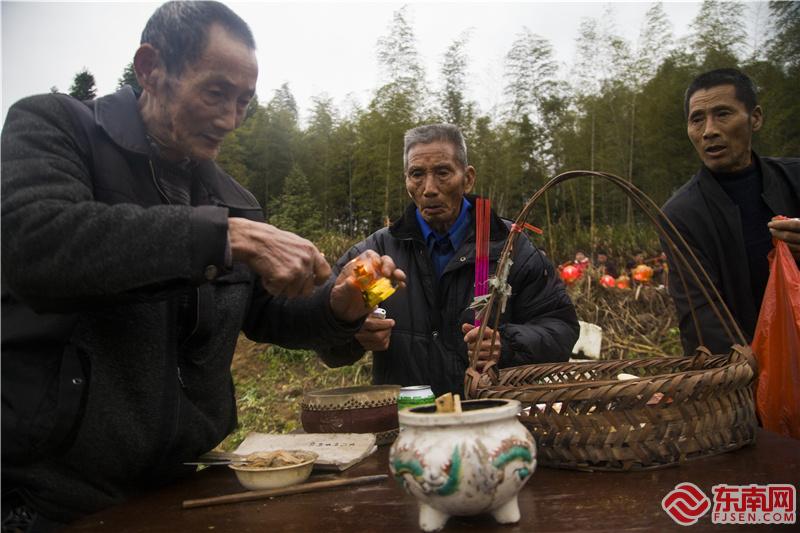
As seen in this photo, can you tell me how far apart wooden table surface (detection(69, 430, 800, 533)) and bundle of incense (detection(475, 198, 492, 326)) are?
0.84 metres

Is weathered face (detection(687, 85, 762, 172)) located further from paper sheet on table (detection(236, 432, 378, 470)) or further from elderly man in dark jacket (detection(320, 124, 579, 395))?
paper sheet on table (detection(236, 432, 378, 470))

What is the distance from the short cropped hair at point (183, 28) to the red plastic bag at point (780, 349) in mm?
1958

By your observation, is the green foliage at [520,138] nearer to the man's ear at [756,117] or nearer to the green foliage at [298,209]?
the green foliage at [298,209]

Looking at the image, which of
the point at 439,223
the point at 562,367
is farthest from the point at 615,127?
the point at 562,367

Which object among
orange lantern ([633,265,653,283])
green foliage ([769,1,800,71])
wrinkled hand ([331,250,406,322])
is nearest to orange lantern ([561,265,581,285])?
orange lantern ([633,265,653,283])

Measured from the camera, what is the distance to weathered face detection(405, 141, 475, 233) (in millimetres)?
2916

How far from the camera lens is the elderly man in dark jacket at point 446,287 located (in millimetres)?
2646

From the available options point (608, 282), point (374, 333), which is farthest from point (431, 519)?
point (608, 282)

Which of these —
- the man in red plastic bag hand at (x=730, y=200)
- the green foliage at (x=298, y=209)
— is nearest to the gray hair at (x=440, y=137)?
the man in red plastic bag hand at (x=730, y=200)

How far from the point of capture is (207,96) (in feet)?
5.32

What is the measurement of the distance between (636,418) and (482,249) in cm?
104

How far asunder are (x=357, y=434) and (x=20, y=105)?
1.12 meters

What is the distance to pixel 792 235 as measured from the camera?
2.20m

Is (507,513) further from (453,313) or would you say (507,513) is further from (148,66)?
(453,313)
